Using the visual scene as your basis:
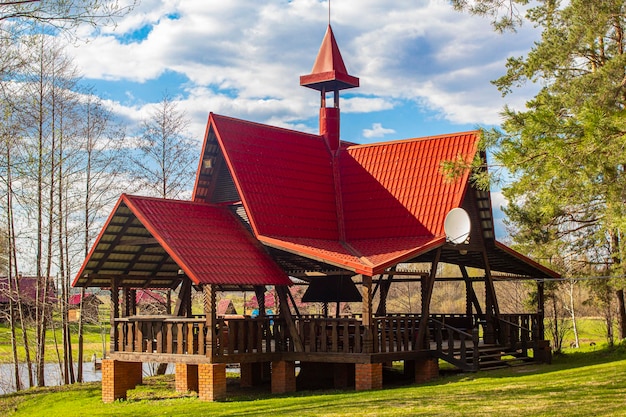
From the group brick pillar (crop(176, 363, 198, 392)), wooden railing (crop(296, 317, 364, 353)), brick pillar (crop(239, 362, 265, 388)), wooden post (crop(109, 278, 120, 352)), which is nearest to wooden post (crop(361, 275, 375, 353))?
wooden railing (crop(296, 317, 364, 353))

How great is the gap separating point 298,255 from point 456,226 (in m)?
3.64

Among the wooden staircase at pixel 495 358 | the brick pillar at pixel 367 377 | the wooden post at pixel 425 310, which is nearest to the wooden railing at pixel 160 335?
the brick pillar at pixel 367 377

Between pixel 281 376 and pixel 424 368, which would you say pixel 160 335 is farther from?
pixel 424 368

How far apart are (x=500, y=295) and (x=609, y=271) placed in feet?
72.1

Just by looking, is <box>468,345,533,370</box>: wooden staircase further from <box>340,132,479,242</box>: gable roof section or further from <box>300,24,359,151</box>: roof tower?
<box>300,24,359,151</box>: roof tower

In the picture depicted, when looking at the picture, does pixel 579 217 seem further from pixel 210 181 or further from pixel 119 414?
pixel 119 414

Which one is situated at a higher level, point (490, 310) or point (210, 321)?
point (490, 310)

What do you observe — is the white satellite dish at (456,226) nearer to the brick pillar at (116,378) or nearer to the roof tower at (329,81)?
the roof tower at (329,81)

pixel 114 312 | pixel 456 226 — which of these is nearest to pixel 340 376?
pixel 456 226

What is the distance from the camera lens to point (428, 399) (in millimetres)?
13883

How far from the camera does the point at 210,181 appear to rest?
2078 cm

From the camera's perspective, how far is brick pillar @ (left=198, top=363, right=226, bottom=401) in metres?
17.0

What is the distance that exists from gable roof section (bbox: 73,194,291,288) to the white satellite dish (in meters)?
3.84

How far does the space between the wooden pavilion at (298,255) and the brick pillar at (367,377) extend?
3 cm
